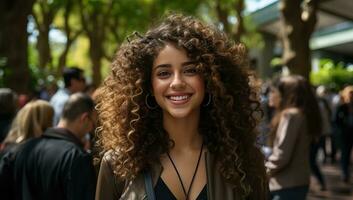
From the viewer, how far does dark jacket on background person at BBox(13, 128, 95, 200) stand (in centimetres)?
394

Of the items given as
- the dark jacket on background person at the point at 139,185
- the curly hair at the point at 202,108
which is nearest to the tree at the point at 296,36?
the curly hair at the point at 202,108

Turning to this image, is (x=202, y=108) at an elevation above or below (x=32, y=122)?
above

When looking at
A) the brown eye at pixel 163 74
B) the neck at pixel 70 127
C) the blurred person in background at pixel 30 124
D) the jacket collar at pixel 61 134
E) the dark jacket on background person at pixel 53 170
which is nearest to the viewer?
the brown eye at pixel 163 74

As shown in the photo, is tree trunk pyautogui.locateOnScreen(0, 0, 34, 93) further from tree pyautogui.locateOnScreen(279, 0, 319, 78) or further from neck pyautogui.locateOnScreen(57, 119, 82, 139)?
neck pyautogui.locateOnScreen(57, 119, 82, 139)

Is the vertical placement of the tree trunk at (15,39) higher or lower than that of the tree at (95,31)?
lower

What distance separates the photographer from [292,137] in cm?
557

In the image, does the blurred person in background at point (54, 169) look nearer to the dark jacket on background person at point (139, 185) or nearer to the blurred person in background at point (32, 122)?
the blurred person in background at point (32, 122)

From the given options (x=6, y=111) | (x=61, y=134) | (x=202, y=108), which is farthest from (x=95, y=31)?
(x=202, y=108)

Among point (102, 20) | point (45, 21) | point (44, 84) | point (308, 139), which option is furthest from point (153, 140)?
point (102, 20)

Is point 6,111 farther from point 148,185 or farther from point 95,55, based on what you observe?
point 95,55

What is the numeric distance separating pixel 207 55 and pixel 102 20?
26.2 metres

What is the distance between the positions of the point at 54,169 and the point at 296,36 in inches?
318

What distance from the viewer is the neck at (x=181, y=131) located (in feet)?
9.15

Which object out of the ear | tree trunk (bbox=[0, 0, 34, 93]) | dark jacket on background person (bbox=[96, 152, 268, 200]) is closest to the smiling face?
dark jacket on background person (bbox=[96, 152, 268, 200])
